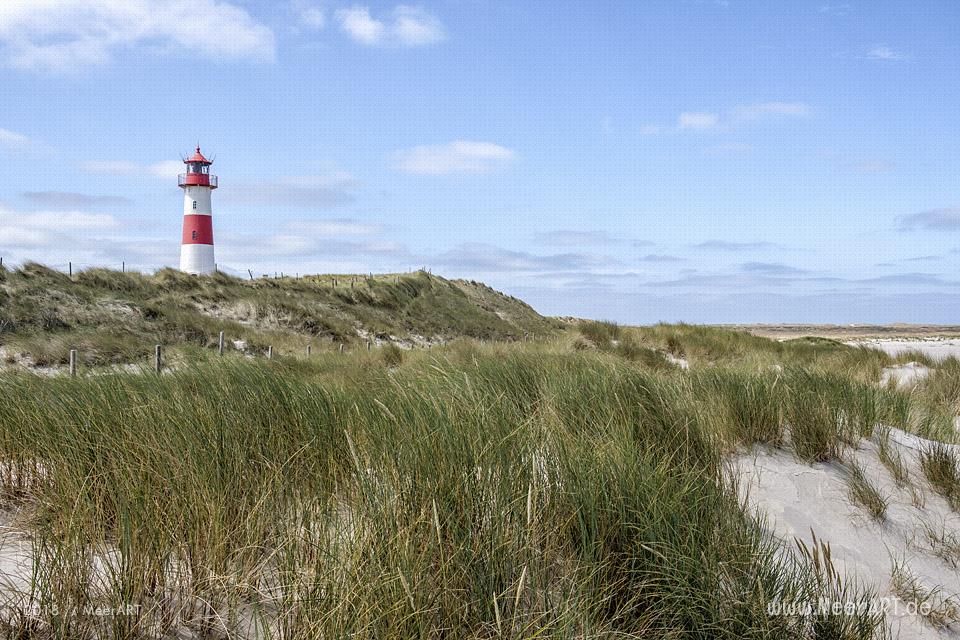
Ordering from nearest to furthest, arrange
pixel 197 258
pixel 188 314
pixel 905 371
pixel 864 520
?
pixel 864 520 < pixel 905 371 < pixel 188 314 < pixel 197 258

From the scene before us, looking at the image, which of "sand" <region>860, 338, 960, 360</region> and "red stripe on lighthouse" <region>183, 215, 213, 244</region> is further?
"red stripe on lighthouse" <region>183, 215, 213, 244</region>

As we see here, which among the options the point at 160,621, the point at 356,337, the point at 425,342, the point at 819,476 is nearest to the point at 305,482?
the point at 160,621

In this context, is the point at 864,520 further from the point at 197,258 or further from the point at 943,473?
the point at 197,258

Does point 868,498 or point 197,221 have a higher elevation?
point 197,221

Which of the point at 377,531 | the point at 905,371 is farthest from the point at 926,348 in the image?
the point at 377,531

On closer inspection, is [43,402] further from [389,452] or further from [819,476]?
[819,476]

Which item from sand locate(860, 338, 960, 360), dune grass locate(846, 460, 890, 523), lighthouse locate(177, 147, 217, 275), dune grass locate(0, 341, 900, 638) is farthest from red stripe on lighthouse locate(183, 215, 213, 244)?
dune grass locate(846, 460, 890, 523)

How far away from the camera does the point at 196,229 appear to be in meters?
34.0

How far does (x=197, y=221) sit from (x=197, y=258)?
209 cm

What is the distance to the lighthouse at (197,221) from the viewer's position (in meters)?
33.9

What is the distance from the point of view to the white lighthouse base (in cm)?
3375

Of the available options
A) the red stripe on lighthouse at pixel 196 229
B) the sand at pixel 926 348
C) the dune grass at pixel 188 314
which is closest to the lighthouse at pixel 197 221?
the red stripe on lighthouse at pixel 196 229

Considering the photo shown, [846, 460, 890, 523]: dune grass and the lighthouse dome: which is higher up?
the lighthouse dome

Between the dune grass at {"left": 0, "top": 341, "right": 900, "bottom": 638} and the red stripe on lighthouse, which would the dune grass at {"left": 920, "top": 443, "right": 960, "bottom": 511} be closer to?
the dune grass at {"left": 0, "top": 341, "right": 900, "bottom": 638}
